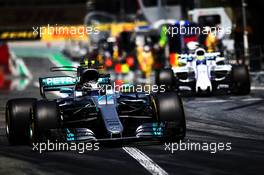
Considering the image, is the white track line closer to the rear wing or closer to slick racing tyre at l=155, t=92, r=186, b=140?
slick racing tyre at l=155, t=92, r=186, b=140

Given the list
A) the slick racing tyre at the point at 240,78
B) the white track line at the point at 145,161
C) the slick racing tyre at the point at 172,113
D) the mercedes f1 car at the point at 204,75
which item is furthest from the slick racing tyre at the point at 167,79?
the white track line at the point at 145,161

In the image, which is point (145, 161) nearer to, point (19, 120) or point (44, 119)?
point (44, 119)

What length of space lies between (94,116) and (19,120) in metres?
1.02

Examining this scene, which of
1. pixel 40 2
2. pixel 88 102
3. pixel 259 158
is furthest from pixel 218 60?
pixel 40 2

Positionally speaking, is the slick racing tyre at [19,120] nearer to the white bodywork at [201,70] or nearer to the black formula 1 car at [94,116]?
the black formula 1 car at [94,116]

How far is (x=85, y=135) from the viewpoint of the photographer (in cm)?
895

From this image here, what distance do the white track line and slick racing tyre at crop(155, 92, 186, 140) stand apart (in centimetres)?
67

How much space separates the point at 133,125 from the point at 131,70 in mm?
23512

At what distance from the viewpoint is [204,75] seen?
16750 mm

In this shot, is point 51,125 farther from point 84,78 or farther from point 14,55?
point 14,55

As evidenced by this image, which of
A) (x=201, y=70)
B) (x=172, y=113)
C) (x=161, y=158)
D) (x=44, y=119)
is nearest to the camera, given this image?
(x=161, y=158)

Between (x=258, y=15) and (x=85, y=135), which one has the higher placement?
(x=258, y=15)

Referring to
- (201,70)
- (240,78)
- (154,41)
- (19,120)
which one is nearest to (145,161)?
(19,120)

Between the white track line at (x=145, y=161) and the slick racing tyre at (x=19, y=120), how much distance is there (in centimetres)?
152
